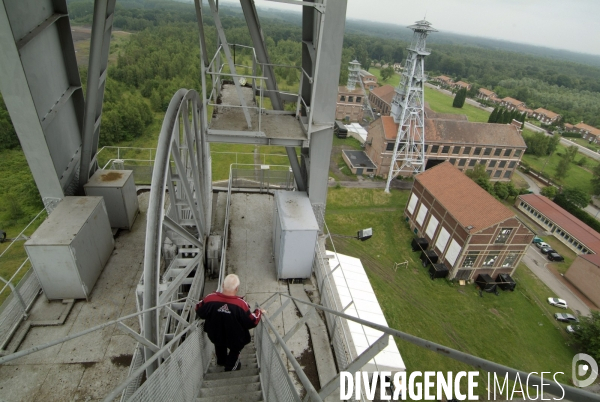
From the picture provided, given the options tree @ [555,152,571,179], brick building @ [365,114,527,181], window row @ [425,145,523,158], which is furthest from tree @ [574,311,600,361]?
tree @ [555,152,571,179]

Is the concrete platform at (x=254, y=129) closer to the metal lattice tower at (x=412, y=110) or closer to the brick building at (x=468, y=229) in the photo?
the brick building at (x=468, y=229)

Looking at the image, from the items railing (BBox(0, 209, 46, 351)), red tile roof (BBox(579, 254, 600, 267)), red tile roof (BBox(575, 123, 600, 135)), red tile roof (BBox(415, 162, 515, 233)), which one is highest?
railing (BBox(0, 209, 46, 351))

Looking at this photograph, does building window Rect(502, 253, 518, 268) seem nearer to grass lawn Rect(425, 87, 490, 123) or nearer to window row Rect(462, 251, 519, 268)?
window row Rect(462, 251, 519, 268)

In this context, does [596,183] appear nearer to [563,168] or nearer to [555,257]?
[563,168]

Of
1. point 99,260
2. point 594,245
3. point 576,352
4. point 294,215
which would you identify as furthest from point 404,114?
point 99,260

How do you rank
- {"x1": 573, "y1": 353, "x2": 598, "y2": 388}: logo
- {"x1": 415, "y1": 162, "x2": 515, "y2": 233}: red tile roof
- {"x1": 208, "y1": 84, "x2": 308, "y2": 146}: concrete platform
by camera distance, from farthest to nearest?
1. {"x1": 415, "y1": 162, "x2": 515, "y2": 233}: red tile roof
2. {"x1": 573, "y1": 353, "x2": 598, "y2": 388}: logo
3. {"x1": 208, "y1": 84, "x2": 308, "y2": 146}: concrete platform

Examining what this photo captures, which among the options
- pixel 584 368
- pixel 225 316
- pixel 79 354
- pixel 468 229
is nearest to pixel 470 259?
pixel 468 229
